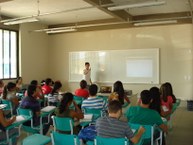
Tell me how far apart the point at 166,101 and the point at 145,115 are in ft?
5.35

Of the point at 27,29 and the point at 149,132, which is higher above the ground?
the point at 27,29

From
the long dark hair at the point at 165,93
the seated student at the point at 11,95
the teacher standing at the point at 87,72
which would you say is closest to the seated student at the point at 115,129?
the long dark hair at the point at 165,93

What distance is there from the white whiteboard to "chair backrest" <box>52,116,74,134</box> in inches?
230

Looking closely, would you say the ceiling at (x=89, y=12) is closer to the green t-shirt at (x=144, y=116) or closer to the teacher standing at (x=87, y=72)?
the teacher standing at (x=87, y=72)

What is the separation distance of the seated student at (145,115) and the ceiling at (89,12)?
348 centimetres

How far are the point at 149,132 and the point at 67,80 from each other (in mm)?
7763

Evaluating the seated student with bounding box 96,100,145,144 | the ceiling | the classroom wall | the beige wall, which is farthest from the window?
the seated student with bounding box 96,100,145,144

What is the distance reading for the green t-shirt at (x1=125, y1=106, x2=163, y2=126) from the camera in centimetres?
316

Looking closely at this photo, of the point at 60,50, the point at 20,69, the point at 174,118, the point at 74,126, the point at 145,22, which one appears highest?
the point at 145,22

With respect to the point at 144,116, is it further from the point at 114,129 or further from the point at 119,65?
the point at 119,65

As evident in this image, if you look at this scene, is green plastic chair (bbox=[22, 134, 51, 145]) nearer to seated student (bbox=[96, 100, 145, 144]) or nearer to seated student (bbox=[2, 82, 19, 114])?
seated student (bbox=[96, 100, 145, 144])

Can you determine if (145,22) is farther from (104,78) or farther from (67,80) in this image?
(67,80)

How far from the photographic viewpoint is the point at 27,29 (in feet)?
32.0

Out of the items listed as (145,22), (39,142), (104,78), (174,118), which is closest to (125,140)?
(39,142)
